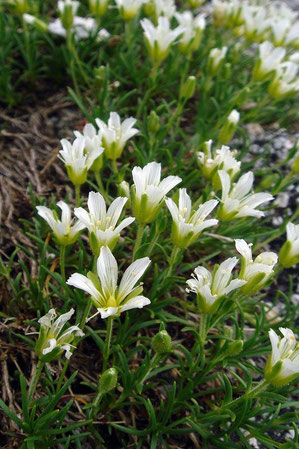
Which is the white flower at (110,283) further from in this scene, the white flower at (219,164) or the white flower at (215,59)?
the white flower at (215,59)

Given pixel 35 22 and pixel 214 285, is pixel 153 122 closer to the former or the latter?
pixel 214 285

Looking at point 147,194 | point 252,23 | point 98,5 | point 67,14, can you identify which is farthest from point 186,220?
point 252,23

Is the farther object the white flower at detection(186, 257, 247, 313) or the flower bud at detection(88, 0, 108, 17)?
the flower bud at detection(88, 0, 108, 17)

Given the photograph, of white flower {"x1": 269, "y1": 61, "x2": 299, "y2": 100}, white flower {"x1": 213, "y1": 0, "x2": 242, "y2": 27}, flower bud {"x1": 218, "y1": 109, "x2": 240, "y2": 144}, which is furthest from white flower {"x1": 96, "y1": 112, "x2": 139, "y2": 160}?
white flower {"x1": 213, "y1": 0, "x2": 242, "y2": 27}

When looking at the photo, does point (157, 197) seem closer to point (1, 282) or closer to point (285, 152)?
point (1, 282)

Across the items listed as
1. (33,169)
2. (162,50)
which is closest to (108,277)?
(33,169)

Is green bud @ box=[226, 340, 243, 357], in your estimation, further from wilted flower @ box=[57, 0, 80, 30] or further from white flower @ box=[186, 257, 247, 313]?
wilted flower @ box=[57, 0, 80, 30]

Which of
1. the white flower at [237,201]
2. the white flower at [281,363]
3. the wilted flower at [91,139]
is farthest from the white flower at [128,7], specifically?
the white flower at [281,363]
